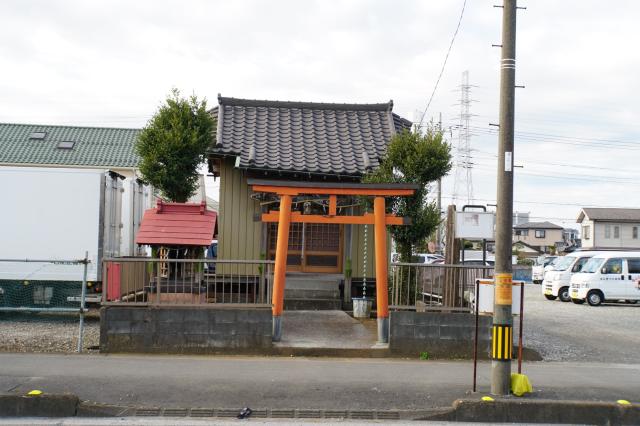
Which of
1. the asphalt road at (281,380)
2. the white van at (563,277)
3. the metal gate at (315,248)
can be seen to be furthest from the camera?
the white van at (563,277)

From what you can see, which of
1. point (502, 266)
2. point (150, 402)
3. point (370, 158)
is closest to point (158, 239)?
point (370, 158)

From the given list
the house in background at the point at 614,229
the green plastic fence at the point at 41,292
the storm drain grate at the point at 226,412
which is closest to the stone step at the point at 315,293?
the green plastic fence at the point at 41,292

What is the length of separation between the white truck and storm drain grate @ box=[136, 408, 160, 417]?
7.77m

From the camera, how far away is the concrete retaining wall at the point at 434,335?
11.6 meters

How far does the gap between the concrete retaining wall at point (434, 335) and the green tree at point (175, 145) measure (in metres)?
7.48

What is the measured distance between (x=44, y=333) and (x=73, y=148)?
21.2 meters

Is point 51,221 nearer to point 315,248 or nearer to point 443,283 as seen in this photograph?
point 315,248

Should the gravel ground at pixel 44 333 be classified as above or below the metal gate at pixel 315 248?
below

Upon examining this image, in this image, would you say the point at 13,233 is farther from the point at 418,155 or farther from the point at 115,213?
the point at 418,155

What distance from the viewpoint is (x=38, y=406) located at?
8047 millimetres

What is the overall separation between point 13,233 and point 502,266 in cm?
1174

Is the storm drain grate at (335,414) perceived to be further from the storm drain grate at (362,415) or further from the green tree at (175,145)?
the green tree at (175,145)

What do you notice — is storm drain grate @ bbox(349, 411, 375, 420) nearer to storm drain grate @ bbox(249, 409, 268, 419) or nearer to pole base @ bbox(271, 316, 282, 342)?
storm drain grate @ bbox(249, 409, 268, 419)

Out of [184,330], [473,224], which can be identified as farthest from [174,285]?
[473,224]
